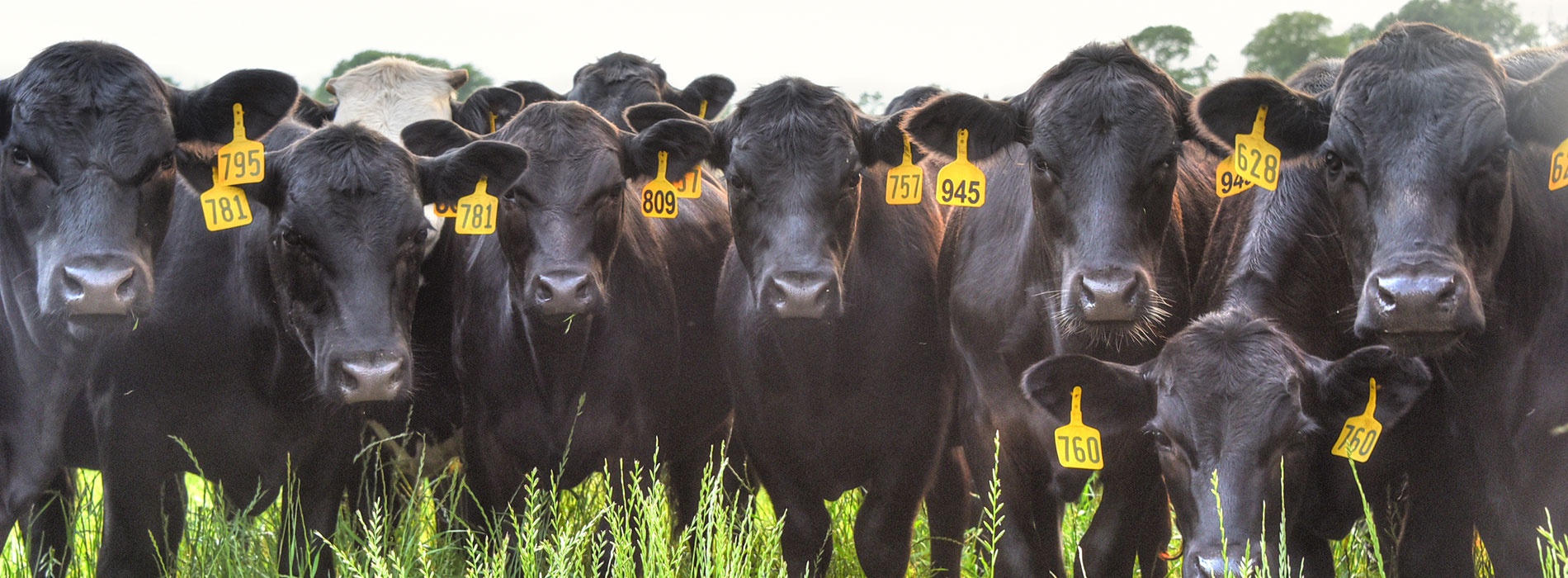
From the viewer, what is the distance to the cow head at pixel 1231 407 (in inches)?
135

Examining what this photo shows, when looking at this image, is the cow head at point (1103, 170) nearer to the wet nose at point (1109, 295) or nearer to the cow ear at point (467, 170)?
the wet nose at point (1109, 295)

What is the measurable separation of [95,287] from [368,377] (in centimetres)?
80

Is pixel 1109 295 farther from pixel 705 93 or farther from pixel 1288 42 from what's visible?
pixel 1288 42

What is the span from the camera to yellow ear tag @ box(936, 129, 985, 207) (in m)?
4.59

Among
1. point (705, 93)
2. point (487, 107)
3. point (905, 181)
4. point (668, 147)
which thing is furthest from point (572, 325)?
point (705, 93)

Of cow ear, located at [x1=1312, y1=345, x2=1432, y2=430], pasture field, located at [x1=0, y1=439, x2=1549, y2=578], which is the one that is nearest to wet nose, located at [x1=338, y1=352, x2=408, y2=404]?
pasture field, located at [x1=0, y1=439, x2=1549, y2=578]

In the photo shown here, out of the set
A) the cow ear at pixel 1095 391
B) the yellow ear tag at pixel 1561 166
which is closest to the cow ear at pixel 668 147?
the cow ear at pixel 1095 391

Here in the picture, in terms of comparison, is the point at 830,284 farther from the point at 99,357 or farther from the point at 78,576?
the point at 78,576

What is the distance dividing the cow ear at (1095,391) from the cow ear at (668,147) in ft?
5.76

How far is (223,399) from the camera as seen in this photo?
4.60m

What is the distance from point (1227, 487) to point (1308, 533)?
3.26ft

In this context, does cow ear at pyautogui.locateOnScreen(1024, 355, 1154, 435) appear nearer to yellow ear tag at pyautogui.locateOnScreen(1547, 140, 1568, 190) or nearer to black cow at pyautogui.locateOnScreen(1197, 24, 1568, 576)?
black cow at pyautogui.locateOnScreen(1197, 24, 1568, 576)

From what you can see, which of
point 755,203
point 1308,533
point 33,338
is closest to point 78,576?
point 33,338

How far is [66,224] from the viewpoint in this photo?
12.9 feet
